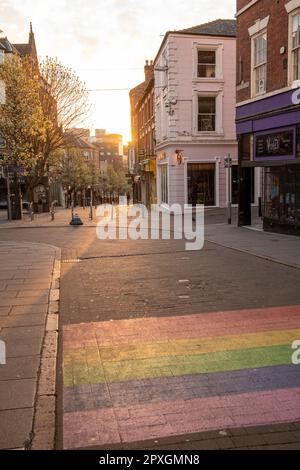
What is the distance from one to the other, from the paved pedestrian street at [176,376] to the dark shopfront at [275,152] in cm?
939

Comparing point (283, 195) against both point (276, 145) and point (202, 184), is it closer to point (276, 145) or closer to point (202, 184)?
point (276, 145)

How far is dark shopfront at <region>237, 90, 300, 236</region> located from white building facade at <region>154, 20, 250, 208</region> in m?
10.9

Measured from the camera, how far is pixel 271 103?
16.1m

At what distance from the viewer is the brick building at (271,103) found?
14953 mm

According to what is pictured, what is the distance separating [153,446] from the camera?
3533 millimetres

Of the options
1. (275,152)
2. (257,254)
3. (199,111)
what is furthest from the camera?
(199,111)

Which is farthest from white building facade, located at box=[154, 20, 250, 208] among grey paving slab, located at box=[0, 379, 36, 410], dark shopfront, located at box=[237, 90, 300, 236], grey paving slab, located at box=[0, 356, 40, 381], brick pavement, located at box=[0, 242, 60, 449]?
grey paving slab, located at box=[0, 379, 36, 410]

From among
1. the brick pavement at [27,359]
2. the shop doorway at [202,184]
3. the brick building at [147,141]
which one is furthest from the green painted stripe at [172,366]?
the brick building at [147,141]

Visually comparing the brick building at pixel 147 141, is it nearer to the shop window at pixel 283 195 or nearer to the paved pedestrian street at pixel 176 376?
the shop window at pixel 283 195

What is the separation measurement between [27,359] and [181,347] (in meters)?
1.73

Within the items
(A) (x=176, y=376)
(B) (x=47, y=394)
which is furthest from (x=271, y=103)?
(B) (x=47, y=394)

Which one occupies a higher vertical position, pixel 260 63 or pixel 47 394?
pixel 260 63

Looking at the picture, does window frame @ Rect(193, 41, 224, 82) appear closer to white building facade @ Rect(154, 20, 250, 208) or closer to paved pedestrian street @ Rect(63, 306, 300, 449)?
white building facade @ Rect(154, 20, 250, 208)

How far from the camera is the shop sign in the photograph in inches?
→ 600
